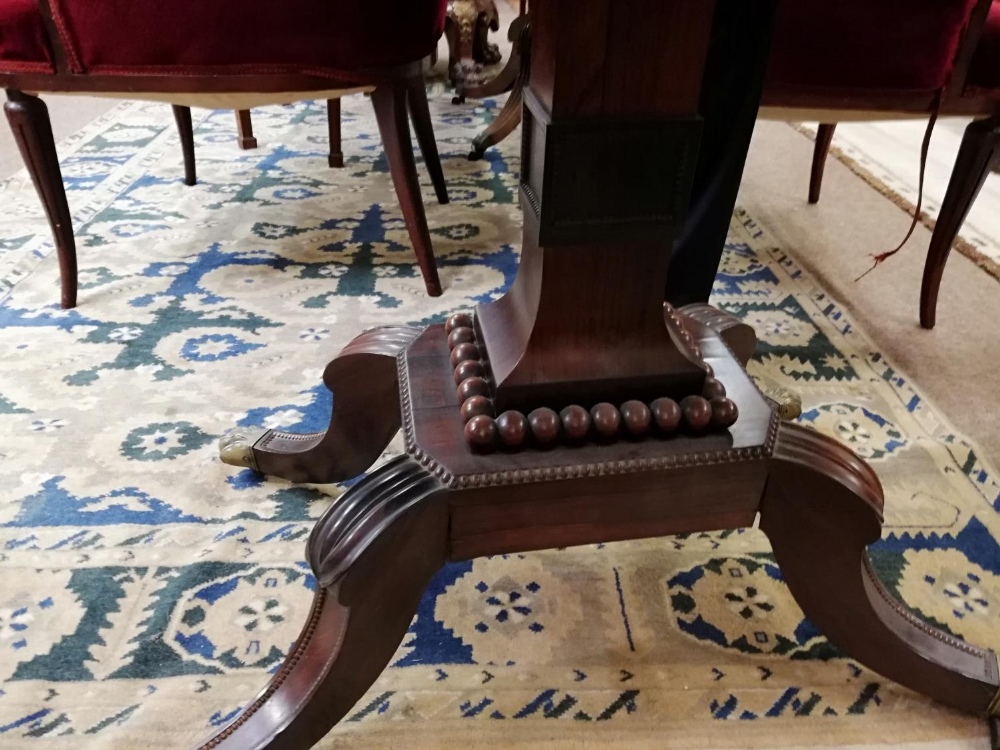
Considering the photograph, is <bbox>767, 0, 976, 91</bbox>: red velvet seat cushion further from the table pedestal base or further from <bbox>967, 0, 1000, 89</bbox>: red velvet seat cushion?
the table pedestal base

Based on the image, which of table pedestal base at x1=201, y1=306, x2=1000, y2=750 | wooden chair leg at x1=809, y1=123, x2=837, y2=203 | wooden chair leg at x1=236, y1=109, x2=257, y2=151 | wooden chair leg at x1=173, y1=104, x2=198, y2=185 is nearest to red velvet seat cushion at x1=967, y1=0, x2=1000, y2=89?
wooden chair leg at x1=809, y1=123, x2=837, y2=203

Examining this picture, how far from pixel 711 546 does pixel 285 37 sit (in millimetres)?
804

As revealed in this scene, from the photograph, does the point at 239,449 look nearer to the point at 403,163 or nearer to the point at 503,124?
the point at 403,163

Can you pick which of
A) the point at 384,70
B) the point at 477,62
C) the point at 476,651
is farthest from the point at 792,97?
the point at 477,62

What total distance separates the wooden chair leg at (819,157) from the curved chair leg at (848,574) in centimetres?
110

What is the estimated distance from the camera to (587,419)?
558 millimetres

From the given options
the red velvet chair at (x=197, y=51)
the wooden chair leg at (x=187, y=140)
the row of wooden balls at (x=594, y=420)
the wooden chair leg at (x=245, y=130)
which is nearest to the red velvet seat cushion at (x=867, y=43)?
the red velvet chair at (x=197, y=51)

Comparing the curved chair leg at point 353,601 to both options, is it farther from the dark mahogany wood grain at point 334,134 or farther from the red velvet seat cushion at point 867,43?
the dark mahogany wood grain at point 334,134

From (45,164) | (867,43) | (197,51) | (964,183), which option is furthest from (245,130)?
(964,183)

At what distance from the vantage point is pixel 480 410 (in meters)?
0.57

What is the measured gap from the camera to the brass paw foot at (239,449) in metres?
0.87

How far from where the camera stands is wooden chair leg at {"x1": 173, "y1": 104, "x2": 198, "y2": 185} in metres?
1.60

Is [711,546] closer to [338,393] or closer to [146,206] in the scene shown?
[338,393]

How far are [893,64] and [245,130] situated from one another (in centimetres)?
145
